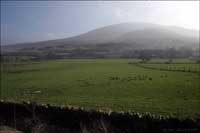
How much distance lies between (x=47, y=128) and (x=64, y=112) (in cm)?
143

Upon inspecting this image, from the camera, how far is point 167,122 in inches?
446

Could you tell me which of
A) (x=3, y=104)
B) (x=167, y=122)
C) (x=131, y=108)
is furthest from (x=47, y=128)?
(x=131, y=108)

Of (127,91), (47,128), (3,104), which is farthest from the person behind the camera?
(127,91)

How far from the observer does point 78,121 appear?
13.6 meters

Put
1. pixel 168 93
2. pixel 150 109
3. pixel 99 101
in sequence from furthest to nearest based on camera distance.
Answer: pixel 168 93
pixel 99 101
pixel 150 109

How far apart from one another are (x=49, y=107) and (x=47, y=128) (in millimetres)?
1861

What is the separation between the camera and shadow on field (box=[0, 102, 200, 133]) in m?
11.2

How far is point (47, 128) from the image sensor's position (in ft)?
44.3

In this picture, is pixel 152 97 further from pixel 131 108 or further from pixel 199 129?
pixel 199 129

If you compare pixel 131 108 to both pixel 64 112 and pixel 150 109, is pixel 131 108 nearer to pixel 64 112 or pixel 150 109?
pixel 150 109

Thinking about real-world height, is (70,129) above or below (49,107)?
below

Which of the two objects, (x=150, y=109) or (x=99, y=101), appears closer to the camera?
(x=150, y=109)

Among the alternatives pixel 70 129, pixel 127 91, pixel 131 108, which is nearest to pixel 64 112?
pixel 70 129

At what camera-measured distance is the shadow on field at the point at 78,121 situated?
11.2 m
